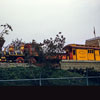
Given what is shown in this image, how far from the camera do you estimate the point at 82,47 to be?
23344mm

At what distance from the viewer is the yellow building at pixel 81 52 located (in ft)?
75.2

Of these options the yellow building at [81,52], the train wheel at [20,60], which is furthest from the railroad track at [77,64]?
the train wheel at [20,60]

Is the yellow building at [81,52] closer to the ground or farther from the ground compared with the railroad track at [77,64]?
farther from the ground

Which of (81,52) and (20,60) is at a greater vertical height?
(81,52)

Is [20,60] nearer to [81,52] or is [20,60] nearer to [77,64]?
[77,64]

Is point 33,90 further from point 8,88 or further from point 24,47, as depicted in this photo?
point 24,47

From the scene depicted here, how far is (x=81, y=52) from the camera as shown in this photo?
76.5ft

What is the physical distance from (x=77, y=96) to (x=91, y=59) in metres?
18.3

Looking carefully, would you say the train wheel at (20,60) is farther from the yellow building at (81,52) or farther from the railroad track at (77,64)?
the yellow building at (81,52)

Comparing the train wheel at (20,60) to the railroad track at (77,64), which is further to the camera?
the railroad track at (77,64)

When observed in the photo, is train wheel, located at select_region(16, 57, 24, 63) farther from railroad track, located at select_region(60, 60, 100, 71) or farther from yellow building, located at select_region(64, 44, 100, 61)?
yellow building, located at select_region(64, 44, 100, 61)

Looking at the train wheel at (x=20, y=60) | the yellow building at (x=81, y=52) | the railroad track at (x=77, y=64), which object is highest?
the yellow building at (x=81, y=52)

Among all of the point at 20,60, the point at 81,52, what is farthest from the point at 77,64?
the point at 20,60

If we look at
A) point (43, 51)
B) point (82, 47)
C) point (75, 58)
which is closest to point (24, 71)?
point (43, 51)
